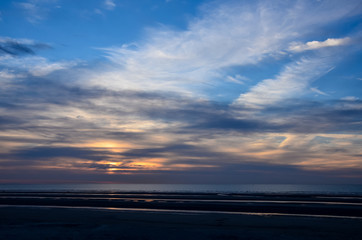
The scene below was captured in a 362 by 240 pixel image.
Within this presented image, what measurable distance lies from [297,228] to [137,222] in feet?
42.8

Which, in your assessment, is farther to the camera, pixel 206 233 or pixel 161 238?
pixel 206 233

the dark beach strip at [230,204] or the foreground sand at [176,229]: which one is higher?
the foreground sand at [176,229]

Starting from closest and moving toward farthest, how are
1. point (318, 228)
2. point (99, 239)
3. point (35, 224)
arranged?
1. point (99, 239)
2. point (318, 228)
3. point (35, 224)

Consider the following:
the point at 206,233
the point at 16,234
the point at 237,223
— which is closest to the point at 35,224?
the point at 16,234

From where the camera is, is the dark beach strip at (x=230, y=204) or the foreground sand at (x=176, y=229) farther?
the dark beach strip at (x=230, y=204)

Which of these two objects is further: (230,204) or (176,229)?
(230,204)

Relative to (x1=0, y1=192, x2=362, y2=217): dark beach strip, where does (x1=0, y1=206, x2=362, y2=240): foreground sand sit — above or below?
above

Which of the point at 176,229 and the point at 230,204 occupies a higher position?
the point at 176,229

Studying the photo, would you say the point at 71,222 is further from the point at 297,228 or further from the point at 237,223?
the point at 297,228

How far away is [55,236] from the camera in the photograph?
18.9 metres

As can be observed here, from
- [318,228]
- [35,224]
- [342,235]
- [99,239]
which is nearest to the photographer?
[99,239]

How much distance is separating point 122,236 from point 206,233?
5.68 m

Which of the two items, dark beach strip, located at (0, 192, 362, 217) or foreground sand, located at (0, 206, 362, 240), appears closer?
foreground sand, located at (0, 206, 362, 240)

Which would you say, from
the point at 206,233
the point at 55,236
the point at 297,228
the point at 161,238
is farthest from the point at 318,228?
the point at 55,236
